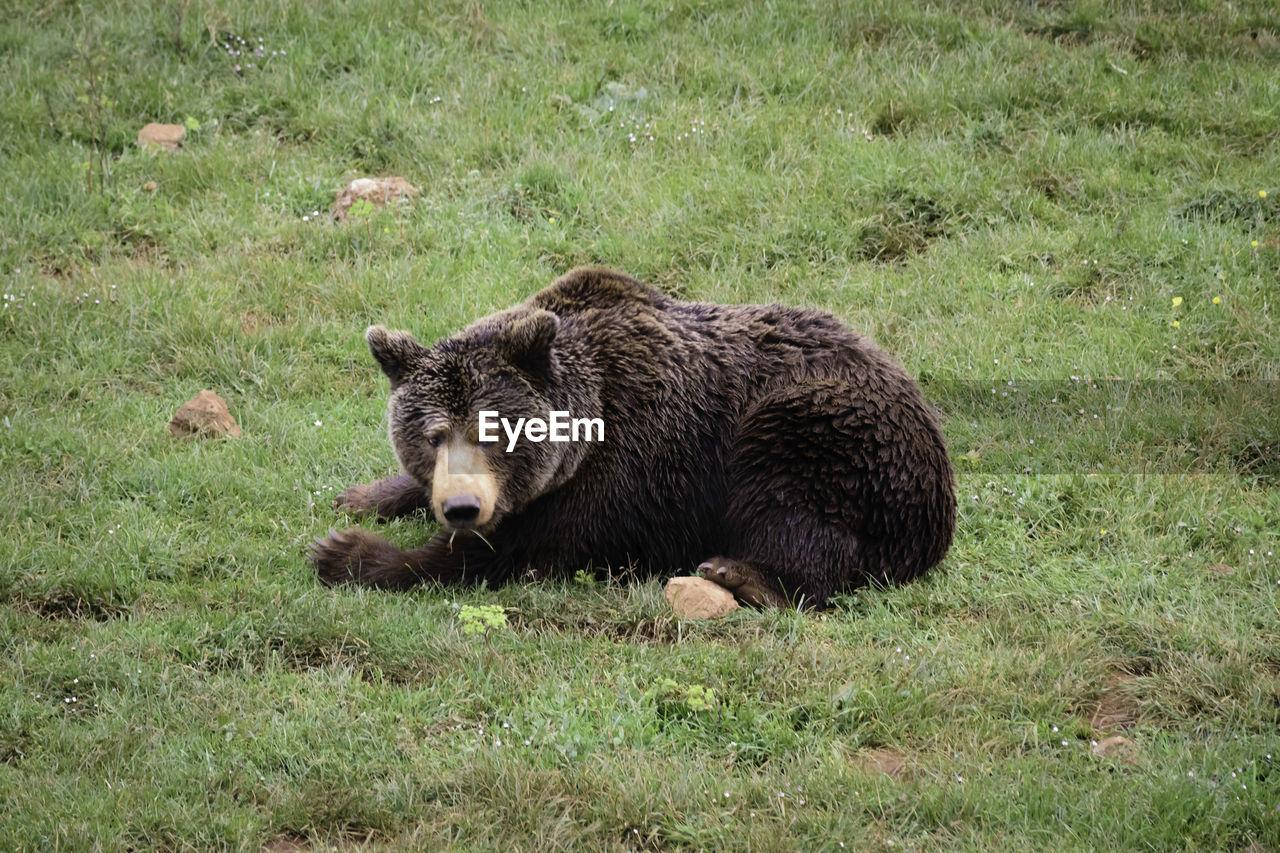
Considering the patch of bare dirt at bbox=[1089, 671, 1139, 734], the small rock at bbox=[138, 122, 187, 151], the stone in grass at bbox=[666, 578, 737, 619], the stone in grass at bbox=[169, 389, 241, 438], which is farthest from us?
the small rock at bbox=[138, 122, 187, 151]

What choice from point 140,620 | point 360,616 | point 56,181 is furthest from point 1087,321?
point 56,181

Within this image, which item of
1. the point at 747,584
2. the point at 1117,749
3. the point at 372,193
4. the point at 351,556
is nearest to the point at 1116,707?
the point at 1117,749

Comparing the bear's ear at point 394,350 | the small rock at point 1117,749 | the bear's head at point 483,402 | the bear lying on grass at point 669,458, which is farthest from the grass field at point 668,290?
the bear's ear at point 394,350

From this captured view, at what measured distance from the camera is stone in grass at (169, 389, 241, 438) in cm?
773

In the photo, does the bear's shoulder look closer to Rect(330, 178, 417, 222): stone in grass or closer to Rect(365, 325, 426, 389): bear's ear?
Rect(365, 325, 426, 389): bear's ear

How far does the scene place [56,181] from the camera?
998cm

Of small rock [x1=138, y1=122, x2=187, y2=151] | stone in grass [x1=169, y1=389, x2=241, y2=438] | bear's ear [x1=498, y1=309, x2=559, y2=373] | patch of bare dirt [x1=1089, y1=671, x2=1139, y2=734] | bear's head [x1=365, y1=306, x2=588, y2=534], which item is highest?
small rock [x1=138, y1=122, x2=187, y2=151]

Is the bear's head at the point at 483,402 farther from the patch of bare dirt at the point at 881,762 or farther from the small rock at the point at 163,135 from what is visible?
the small rock at the point at 163,135

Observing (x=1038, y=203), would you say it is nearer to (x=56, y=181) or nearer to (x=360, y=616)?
(x=360, y=616)

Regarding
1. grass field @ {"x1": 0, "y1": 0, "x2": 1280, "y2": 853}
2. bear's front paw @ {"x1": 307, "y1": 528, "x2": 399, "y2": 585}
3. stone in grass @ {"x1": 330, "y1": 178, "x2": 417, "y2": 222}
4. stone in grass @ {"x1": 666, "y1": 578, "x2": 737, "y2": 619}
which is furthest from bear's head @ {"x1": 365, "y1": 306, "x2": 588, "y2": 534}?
stone in grass @ {"x1": 330, "y1": 178, "x2": 417, "y2": 222}

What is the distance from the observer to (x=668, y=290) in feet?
30.8

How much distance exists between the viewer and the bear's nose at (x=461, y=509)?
19.4 feet

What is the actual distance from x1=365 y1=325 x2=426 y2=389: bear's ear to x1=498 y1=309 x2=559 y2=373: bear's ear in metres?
0.45

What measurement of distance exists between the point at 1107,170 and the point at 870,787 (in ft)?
22.2
